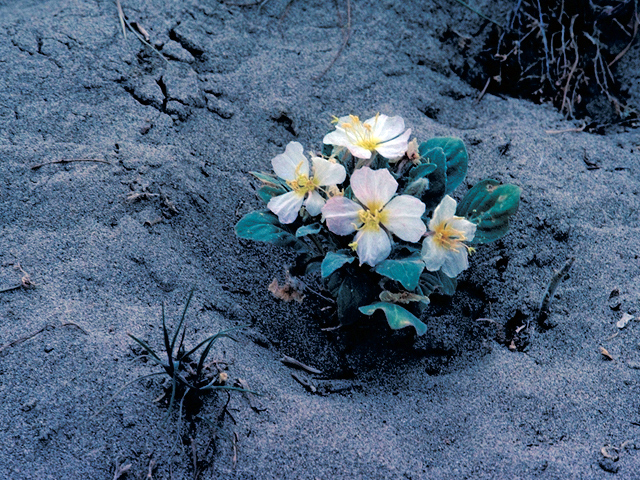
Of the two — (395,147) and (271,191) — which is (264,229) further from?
(395,147)

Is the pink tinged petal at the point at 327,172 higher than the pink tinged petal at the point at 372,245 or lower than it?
higher

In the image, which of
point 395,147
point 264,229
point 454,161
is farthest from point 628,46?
point 264,229

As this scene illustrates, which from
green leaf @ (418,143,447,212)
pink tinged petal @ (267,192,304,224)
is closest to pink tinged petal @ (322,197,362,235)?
pink tinged petal @ (267,192,304,224)

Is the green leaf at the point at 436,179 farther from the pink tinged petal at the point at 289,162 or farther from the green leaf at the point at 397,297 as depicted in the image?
the pink tinged petal at the point at 289,162

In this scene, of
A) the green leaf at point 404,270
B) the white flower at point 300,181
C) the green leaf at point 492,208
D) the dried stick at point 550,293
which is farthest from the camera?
the dried stick at point 550,293

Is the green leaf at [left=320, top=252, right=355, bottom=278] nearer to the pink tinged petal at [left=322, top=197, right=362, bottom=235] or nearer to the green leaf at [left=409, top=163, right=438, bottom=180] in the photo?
the pink tinged petal at [left=322, top=197, right=362, bottom=235]

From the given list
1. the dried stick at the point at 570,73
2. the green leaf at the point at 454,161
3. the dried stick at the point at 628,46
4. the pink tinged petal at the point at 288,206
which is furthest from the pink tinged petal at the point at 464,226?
the dried stick at the point at 628,46

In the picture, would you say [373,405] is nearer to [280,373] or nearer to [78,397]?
[280,373]

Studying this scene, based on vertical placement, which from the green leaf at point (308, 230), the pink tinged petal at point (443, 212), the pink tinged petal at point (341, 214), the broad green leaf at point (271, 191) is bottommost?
the broad green leaf at point (271, 191)

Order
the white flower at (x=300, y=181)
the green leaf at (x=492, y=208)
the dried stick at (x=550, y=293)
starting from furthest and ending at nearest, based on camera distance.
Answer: the dried stick at (x=550, y=293) → the green leaf at (x=492, y=208) → the white flower at (x=300, y=181)
